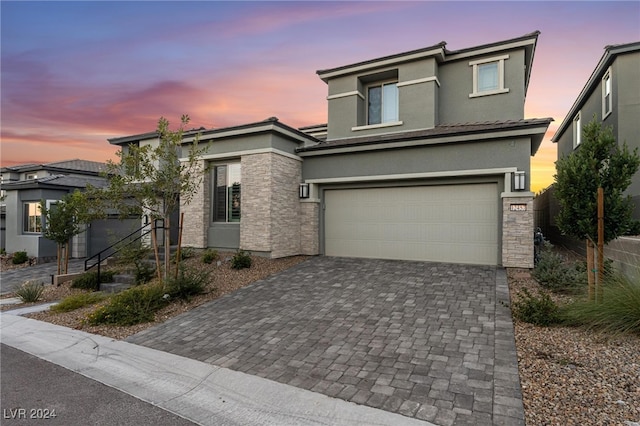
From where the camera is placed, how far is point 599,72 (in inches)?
550

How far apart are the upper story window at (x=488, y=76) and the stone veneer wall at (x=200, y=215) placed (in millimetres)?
10289

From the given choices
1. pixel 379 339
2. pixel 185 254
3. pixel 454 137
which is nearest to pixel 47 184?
pixel 185 254

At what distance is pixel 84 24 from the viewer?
9312 millimetres

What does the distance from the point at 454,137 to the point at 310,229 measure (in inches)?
221

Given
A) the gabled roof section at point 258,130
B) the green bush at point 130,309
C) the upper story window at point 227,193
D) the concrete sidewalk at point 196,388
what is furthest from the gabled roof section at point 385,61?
the concrete sidewalk at point 196,388

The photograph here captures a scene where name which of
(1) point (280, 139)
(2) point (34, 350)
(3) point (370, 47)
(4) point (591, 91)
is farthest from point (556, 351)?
(4) point (591, 91)

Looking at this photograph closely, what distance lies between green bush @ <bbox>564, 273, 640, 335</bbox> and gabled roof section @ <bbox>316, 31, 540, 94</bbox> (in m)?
9.67

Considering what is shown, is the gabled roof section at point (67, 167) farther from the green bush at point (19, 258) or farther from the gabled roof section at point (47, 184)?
the green bush at point (19, 258)

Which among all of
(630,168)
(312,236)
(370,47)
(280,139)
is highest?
(370,47)

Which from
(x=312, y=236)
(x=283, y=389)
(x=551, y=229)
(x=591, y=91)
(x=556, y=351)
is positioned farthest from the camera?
(x=551, y=229)

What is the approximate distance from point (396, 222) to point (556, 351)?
271 inches

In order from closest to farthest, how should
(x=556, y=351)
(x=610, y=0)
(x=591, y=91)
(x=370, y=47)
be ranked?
1. (x=556, y=351)
2. (x=610, y=0)
3. (x=370, y=47)
4. (x=591, y=91)

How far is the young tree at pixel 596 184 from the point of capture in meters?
5.56

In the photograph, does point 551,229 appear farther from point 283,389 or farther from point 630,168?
point 283,389
